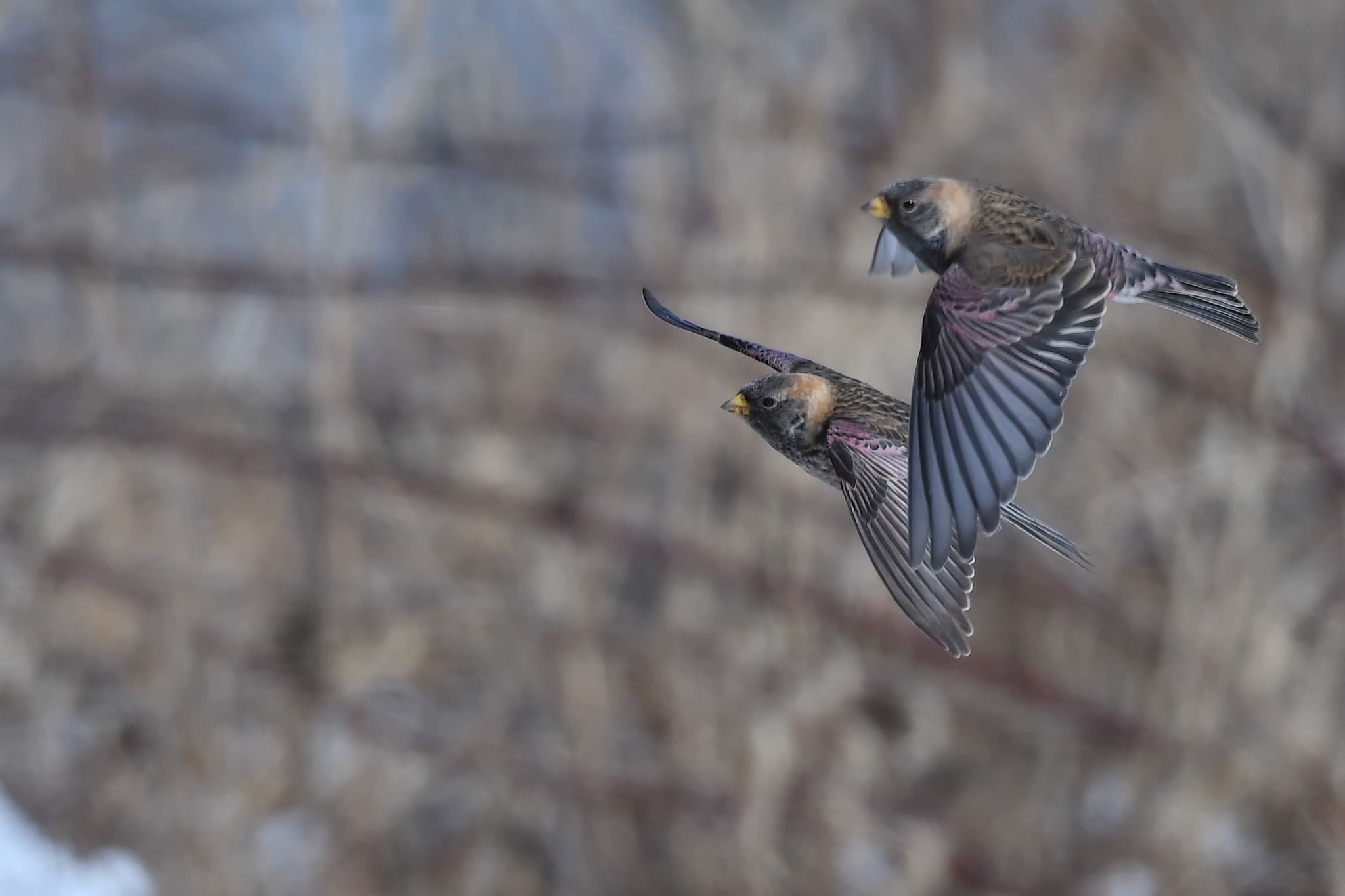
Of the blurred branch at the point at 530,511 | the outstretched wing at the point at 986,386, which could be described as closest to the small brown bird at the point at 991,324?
the outstretched wing at the point at 986,386

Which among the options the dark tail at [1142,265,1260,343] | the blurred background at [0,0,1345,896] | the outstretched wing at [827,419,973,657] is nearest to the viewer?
the outstretched wing at [827,419,973,657]

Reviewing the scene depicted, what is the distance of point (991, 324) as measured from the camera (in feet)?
3.23

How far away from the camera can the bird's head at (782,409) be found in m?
1.02

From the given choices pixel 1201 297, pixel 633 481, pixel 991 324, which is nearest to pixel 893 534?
pixel 991 324

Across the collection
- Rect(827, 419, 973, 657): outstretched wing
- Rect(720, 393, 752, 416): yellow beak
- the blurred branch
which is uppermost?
Rect(720, 393, 752, 416): yellow beak

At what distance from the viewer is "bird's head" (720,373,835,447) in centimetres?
102

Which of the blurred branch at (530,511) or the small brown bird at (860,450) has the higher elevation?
the small brown bird at (860,450)

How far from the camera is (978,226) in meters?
1.12

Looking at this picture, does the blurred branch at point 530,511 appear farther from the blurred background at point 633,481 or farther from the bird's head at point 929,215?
the bird's head at point 929,215

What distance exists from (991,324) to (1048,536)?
183 millimetres

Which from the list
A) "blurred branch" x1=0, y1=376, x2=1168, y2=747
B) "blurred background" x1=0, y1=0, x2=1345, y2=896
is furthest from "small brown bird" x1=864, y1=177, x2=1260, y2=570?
"blurred branch" x1=0, y1=376, x2=1168, y2=747

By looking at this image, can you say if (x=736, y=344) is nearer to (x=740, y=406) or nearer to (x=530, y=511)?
(x=740, y=406)

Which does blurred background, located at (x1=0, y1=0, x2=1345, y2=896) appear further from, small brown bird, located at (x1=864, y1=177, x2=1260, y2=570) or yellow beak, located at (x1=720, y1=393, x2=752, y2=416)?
yellow beak, located at (x1=720, y1=393, x2=752, y2=416)

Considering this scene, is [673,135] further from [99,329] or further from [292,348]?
[99,329]
